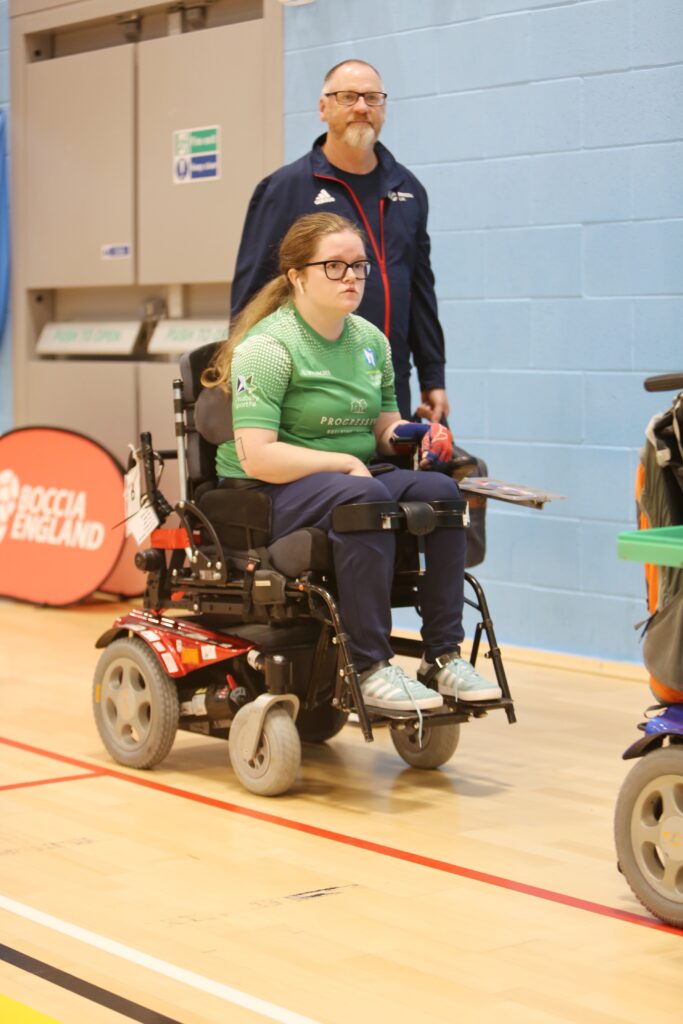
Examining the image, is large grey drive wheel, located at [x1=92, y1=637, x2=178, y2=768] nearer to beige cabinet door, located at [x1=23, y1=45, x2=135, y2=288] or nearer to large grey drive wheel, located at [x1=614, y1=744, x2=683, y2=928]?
large grey drive wheel, located at [x1=614, y1=744, x2=683, y2=928]

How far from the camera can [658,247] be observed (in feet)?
15.5

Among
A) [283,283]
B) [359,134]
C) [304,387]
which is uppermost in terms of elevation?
[359,134]

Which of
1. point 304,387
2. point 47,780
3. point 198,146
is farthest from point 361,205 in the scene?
point 198,146

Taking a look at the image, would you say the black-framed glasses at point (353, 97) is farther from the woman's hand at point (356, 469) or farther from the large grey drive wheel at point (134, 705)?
the large grey drive wheel at point (134, 705)

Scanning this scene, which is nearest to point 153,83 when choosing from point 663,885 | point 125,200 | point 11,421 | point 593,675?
point 125,200

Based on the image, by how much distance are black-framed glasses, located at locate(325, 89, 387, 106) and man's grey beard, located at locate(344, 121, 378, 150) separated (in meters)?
0.05

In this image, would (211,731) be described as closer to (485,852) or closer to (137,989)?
(485,852)

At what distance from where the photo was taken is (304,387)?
348 cm

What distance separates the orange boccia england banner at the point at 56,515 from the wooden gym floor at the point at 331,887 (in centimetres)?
186

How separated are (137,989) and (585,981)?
659mm

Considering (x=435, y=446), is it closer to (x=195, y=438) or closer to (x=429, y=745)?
(x=195, y=438)

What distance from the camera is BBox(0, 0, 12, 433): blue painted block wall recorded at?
6992 mm

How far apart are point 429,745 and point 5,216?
164 inches

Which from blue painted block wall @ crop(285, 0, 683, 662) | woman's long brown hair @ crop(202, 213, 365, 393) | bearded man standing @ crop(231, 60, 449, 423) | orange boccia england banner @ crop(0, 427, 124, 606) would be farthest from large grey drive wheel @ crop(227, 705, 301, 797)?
orange boccia england banner @ crop(0, 427, 124, 606)
